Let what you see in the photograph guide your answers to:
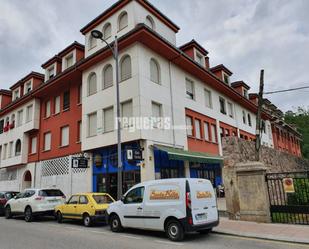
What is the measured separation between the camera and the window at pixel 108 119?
60.6 ft

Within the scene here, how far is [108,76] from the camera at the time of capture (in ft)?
63.8

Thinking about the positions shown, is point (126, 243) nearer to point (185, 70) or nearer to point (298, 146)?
point (185, 70)

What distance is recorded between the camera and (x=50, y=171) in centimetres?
2362

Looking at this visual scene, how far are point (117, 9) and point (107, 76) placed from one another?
482 centimetres

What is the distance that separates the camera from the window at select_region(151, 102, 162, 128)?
57.7 feet

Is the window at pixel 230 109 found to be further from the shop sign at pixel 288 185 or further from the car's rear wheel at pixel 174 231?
the car's rear wheel at pixel 174 231

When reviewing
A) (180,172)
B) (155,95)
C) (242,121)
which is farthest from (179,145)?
(242,121)

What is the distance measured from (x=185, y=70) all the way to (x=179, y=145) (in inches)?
260

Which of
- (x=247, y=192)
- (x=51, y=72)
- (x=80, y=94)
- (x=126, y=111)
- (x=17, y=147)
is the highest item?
(x=51, y=72)

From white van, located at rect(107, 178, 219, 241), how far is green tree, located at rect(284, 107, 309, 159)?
5385 centimetres

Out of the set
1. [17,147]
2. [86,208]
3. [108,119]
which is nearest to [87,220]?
[86,208]

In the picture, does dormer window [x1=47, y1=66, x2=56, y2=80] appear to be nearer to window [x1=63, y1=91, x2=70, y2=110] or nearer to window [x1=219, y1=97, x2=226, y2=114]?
window [x1=63, y1=91, x2=70, y2=110]

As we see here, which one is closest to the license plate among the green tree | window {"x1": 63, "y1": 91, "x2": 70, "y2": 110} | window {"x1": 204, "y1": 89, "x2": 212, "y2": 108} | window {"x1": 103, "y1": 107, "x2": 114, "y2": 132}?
window {"x1": 103, "y1": 107, "x2": 114, "y2": 132}

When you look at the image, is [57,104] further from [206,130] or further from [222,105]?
[222,105]
